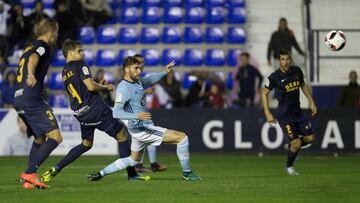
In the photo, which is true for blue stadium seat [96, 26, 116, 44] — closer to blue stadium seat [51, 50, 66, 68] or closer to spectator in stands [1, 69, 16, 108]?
blue stadium seat [51, 50, 66, 68]

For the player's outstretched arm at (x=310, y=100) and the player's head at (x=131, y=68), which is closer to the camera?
the player's head at (x=131, y=68)

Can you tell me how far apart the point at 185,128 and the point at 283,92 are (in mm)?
6545

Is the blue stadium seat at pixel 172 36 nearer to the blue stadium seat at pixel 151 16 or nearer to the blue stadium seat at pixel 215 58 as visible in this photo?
the blue stadium seat at pixel 151 16

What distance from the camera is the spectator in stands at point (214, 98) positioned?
74.4 feet

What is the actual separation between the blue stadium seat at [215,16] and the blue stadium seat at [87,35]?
127 inches

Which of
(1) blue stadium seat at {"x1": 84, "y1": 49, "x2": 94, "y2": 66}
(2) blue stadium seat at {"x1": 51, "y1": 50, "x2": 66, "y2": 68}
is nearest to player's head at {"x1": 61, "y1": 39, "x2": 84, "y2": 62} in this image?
(1) blue stadium seat at {"x1": 84, "y1": 49, "x2": 94, "y2": 66}

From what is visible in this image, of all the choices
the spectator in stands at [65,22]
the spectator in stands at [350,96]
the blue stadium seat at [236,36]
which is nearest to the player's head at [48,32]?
the spectator in stands at [350,96]

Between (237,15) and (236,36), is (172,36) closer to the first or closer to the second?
(236,36)

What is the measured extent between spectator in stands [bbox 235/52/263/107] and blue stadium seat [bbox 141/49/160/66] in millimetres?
3031

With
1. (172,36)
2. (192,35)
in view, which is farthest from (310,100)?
(172,36)

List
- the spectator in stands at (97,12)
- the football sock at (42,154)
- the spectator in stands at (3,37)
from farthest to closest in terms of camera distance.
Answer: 1. the spectator in stands at (97,12)
2. the spectator in stands at (3,37)
3. the football sock at (42,154)

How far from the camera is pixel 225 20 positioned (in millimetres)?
26156

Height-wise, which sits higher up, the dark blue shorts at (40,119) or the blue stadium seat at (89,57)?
the dark blue shorts at (40,119)

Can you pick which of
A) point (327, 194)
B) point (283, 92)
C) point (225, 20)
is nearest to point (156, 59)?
point (225, 20)
